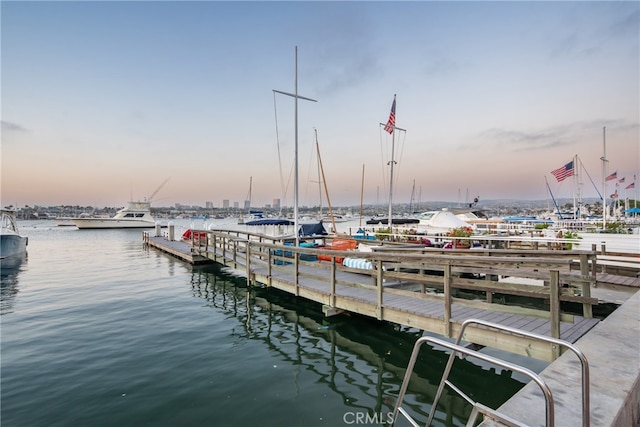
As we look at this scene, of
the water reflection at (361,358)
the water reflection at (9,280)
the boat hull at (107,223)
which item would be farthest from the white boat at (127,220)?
the water reflection at (361,358)

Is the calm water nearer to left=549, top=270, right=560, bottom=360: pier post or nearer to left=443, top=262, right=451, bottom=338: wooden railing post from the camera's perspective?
left=443, top=262, right=451, bottom=338: wooden railing post

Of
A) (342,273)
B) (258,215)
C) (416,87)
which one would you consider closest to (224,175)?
(258,215)

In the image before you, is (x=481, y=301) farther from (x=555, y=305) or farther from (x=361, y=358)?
(x=361, y=358)

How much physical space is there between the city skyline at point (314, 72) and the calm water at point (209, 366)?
9.26m

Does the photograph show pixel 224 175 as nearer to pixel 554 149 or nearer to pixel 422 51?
pixel 422 51

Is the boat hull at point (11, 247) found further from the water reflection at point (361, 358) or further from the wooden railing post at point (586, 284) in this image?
the wooden railing post at point (586, 284)

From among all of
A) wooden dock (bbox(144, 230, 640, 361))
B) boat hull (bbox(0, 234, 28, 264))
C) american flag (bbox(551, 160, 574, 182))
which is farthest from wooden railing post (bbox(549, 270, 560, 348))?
boat hull (bbox(0, 234, 28, 264))

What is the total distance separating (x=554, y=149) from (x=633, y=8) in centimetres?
2384

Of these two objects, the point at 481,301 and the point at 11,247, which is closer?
the point at 481,301

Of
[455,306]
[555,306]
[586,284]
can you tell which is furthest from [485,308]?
[586,284]

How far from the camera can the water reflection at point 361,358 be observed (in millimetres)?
4480

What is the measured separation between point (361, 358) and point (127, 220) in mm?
69669

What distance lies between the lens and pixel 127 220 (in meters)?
62.8

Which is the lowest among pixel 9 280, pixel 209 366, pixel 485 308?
pixel 9 280
